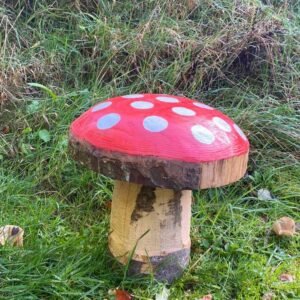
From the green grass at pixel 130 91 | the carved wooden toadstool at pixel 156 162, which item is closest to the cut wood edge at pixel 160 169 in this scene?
the carved wooden toadstool at pixel 156 162

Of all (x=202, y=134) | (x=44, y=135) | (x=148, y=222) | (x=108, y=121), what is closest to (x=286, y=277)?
(x=148, y=222)

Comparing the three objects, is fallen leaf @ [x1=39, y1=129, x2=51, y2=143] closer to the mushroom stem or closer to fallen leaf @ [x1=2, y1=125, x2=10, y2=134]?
fallen leaf @ [x1=2, y1=125, x2=10, y2=134]

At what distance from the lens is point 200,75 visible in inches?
127

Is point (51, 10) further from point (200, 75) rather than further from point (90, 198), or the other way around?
point (90, 198)

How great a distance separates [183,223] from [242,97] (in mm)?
1382

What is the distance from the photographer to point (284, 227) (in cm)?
240

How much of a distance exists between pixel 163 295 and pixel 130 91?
1522mm

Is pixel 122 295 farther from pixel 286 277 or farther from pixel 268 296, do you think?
pixel 286 277

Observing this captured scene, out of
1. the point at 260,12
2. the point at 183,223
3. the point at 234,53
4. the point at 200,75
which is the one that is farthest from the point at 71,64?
the point at 183,223

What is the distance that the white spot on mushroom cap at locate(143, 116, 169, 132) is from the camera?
177cm

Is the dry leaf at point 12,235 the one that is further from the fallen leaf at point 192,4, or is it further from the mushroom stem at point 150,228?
the fallen leaf at point 192,4

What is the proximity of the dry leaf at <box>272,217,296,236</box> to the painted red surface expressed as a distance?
0.65 meters

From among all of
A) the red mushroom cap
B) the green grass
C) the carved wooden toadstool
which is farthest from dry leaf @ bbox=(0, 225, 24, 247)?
the red mushroom cap

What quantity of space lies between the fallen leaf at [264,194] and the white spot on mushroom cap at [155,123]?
1082 mm
